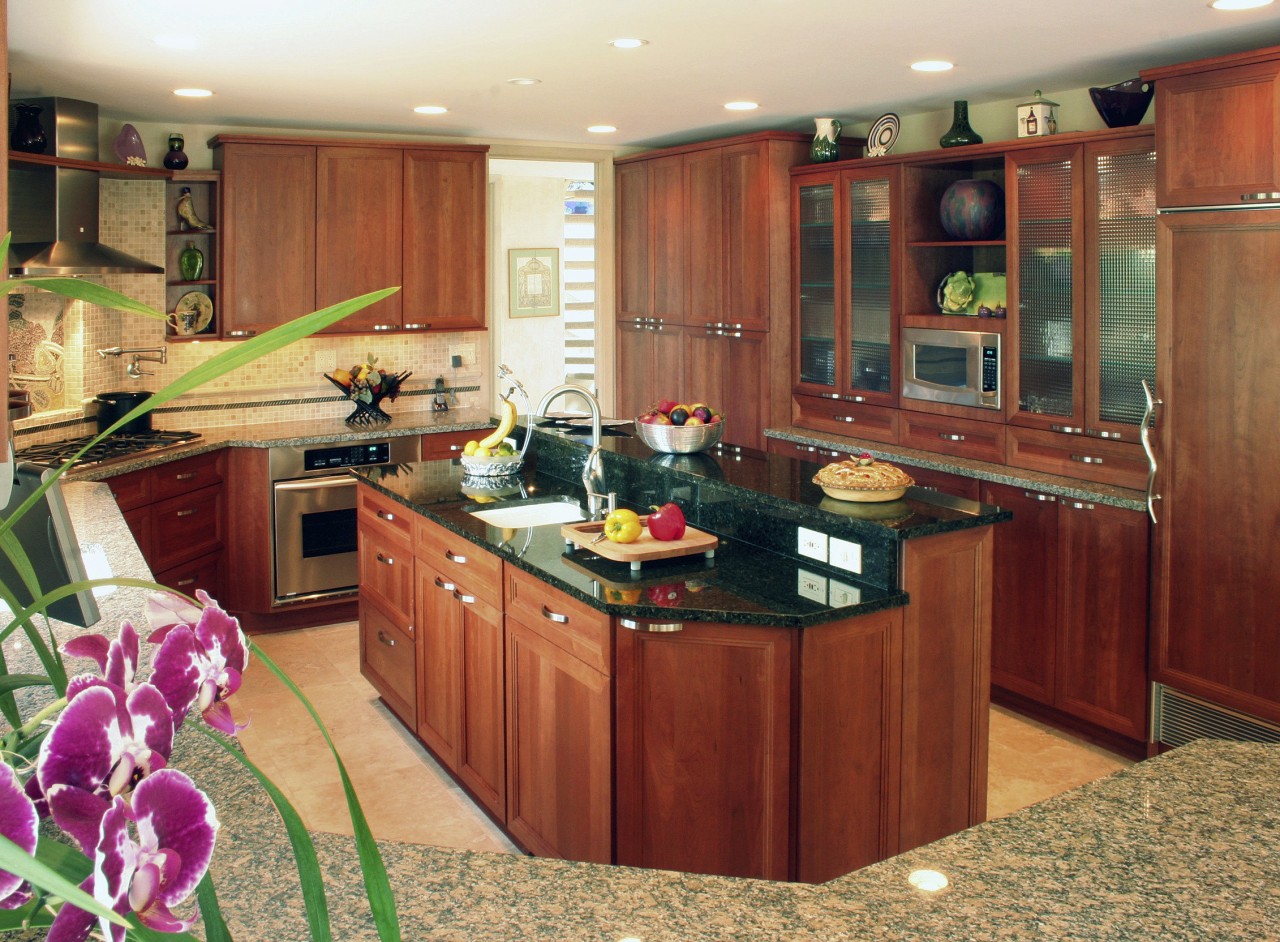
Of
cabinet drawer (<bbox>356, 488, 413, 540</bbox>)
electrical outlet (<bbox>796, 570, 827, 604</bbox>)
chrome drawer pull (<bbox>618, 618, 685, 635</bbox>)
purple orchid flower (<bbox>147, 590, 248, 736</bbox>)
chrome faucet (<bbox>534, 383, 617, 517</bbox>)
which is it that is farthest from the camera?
cabinet drawer (<bbox>356, 488, 413, 540</bbox>)

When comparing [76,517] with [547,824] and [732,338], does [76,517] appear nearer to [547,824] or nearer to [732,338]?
[547,824]

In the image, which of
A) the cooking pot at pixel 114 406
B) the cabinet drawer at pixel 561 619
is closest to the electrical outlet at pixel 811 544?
the cabinet drawer at pixel 561 619

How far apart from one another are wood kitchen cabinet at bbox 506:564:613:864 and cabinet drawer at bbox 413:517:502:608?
11 centimetres

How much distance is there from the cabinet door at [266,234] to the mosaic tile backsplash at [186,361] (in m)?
0.24

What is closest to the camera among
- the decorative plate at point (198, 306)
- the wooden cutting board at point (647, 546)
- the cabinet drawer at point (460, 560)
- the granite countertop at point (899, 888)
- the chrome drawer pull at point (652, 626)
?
the granite countertop at point (899, 888)

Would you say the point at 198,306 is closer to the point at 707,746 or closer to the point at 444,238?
the point at 444,238

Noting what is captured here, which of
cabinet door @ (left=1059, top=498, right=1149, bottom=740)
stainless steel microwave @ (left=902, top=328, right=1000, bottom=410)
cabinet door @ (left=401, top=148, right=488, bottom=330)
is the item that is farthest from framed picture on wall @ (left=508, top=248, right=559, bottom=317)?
cabinet door @ (left=1059, top=498, right=1149, bottom=740)

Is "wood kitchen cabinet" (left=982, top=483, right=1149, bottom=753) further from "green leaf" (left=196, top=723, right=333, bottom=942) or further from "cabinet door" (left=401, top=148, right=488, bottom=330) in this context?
"green leaf" (left=196, top=723, right=333, bottom=942)

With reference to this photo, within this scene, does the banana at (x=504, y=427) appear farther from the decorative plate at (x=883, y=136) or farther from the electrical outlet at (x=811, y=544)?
the decorative plate at (x=883, y=136)

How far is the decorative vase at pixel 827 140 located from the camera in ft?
18.9

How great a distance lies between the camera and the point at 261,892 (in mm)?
1416

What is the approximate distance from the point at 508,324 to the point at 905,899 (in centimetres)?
820

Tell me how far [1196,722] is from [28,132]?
5.12 m

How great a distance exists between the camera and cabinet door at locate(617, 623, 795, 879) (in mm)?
2826
